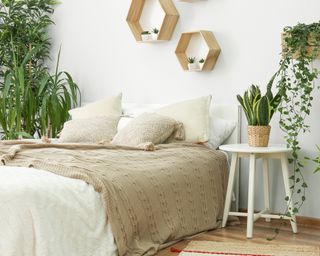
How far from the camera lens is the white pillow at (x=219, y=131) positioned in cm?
384

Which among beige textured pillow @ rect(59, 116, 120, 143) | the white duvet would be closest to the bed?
the white duvet

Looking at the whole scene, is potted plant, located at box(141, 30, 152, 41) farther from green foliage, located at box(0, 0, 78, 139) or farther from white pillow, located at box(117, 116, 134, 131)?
green foliage, located at box(0, 0, 78, 139)

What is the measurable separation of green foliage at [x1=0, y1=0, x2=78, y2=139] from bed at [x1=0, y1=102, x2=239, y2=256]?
1342mm

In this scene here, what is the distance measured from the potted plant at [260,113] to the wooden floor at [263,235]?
0.55 m

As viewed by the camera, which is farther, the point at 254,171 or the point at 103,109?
the point at 103,109

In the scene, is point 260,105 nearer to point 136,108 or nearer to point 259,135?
point 259,135

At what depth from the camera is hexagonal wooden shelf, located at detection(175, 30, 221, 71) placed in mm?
4000

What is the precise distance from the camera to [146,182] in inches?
116

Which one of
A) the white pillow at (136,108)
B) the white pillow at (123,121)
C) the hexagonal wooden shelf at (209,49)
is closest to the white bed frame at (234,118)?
the hexagonal wooden shelf at (209,49)

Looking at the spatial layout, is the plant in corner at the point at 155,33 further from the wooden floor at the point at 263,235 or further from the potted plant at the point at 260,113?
the wooden floor at the point at 263,235

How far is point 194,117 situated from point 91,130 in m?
0.76

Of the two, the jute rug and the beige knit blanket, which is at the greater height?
the beige knit blanket

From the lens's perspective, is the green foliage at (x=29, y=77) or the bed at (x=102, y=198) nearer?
the bed at (x=102, y=198)

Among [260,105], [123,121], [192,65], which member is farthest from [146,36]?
[260,105]
